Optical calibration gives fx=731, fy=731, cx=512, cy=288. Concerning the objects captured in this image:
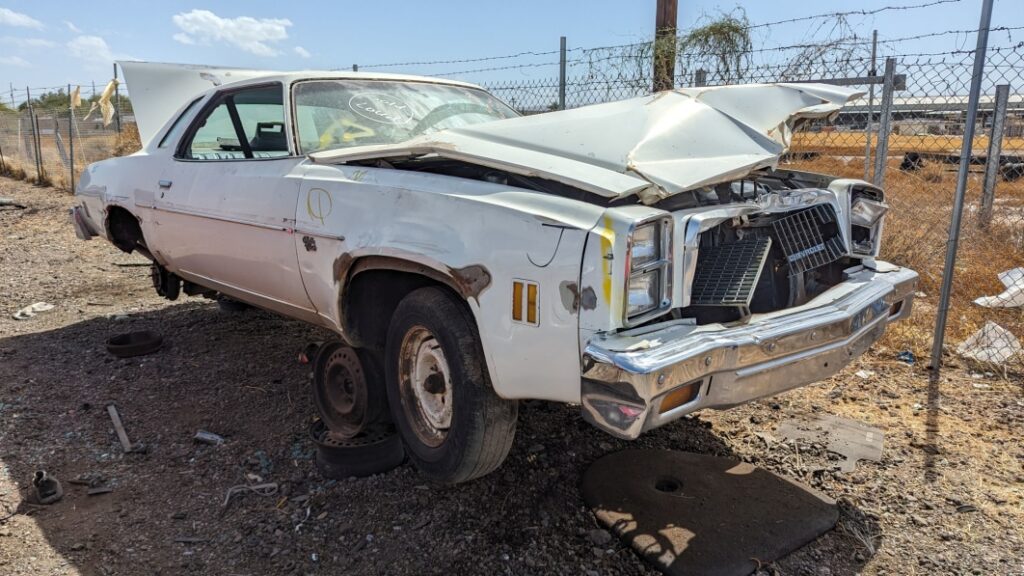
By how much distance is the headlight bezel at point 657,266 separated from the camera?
7.61ft

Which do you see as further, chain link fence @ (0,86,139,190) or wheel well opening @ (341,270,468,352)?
chain link fence @ (0,86,139,190)

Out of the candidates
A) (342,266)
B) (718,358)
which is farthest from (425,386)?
(718,358)

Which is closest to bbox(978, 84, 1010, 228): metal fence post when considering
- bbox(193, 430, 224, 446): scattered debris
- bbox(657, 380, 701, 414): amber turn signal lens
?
bbox(657, 380, 701, 414): amber turn signal lens

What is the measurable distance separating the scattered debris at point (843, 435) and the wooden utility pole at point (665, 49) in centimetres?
360

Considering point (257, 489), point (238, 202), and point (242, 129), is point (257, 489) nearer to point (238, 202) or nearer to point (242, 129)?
point (238, 202)

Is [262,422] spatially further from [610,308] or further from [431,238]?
[610,308]

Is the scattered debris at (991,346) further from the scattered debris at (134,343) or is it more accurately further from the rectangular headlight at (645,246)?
the scattered debris at (134,343)

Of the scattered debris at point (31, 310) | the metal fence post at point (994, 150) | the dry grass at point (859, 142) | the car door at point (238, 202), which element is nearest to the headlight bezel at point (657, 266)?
the car door at point (238, 202)

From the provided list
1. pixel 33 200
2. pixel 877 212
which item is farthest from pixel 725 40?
pixel 33 200

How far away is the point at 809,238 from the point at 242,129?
3.05 m

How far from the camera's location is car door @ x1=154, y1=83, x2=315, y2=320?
11.5ft

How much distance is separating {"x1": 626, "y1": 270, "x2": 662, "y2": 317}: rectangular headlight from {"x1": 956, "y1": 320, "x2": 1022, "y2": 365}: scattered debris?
3.18m

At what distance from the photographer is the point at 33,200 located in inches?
495

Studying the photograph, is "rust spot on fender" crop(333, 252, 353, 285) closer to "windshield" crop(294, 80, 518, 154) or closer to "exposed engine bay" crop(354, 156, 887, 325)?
"exposed engine bay" crop(354, 156, 887, 325)
